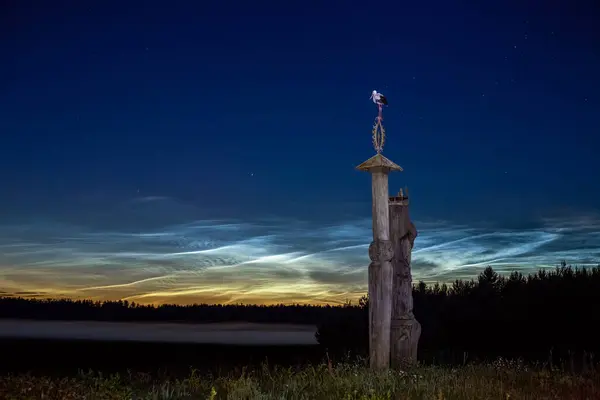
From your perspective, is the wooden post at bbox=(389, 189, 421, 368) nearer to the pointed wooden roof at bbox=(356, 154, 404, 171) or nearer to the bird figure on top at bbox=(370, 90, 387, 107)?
the pointed wooden roof at bbox=(356, 154, 404, 171)

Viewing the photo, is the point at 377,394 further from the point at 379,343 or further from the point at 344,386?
the point at 379,343

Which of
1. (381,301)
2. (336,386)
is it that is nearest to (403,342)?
(381,301)

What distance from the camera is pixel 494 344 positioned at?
25.1m

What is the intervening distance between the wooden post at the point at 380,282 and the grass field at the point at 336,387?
70cm

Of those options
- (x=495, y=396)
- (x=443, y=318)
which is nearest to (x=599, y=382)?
(x=495, y=396)

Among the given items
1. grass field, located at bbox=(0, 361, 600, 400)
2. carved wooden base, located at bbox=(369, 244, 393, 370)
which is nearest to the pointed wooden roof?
carved wooden base, located at bbox=(369, 244, 393, 370)

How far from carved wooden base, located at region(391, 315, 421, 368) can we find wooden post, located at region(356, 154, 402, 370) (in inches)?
17.6

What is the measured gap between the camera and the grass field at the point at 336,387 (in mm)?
9711

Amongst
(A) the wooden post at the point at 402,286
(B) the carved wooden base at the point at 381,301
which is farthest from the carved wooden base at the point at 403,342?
(B) the carved wooden base at the point at 381,301

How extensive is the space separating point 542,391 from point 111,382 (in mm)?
6765

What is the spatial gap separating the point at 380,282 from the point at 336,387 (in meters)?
3.09

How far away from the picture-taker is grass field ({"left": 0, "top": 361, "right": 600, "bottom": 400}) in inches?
382

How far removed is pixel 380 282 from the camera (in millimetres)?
13266

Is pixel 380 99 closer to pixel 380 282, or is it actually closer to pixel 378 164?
pixel 378 164
